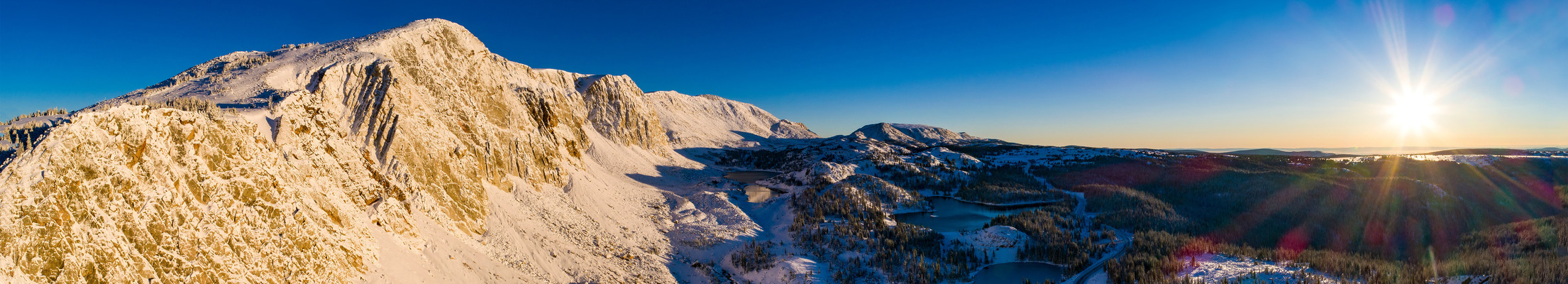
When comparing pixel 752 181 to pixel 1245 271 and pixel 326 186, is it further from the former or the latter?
pixel 326 186

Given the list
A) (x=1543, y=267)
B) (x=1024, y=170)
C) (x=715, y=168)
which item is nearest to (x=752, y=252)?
(x=1543, y=267)

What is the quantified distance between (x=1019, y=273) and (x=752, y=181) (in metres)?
39.0

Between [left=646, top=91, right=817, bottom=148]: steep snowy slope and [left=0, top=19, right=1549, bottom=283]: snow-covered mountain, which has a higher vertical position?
[left=646, top=91, right=817, bottom=148]: steep snowy slope

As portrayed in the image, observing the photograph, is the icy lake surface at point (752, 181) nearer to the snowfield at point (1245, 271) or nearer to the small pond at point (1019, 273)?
the small pond at point (1019, 273)

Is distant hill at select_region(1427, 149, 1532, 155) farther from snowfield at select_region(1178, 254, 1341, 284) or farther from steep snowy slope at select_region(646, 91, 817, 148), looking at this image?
steep snowy slope at select_region(646, 91, 817, 148)

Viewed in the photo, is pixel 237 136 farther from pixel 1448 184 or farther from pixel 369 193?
pixel 1448 184

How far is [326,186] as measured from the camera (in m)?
14.1

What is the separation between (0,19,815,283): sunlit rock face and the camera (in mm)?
8664

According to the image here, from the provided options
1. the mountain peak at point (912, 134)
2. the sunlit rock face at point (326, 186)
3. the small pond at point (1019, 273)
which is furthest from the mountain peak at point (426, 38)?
the mountain peak at point (912, 134)

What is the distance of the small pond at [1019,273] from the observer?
21.8m

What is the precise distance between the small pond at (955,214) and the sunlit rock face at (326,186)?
Answer: 1654 cm

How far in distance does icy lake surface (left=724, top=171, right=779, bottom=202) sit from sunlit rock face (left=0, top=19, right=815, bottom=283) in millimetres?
11012

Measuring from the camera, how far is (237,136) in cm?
1198

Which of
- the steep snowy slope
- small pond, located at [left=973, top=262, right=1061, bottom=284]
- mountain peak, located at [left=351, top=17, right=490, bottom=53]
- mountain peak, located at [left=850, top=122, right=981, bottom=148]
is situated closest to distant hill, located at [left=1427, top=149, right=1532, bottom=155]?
small pond, located at [left=973, top=262, right=1061, bottom=284]
